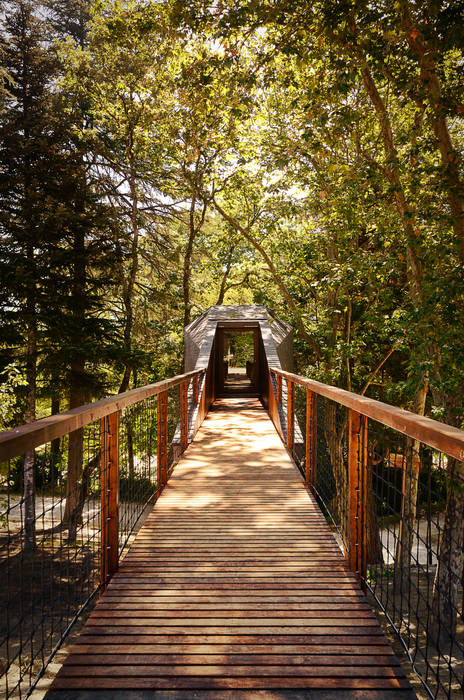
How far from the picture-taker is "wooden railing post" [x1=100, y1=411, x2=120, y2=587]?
Answer: 269 cm

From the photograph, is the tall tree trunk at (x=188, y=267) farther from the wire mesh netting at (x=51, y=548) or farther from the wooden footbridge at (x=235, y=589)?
the wooden footbridge at (x=235, y=589)

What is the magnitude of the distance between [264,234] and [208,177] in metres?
2.66

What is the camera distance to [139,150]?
14.5 m

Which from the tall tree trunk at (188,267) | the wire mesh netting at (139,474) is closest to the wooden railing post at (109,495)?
the wire mesh netting at (139,474)

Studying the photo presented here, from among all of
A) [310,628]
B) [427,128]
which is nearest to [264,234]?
[427,128]

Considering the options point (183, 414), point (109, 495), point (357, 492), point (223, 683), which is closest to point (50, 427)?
point (109, 495)

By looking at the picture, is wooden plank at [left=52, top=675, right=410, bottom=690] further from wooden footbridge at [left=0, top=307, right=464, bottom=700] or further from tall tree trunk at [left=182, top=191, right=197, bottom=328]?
tall tree trunk at [left=182, top=191, right=197, bottom=328]

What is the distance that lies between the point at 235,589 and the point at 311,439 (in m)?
2.05

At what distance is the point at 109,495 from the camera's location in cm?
278

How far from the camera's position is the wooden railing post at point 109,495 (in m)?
2.69

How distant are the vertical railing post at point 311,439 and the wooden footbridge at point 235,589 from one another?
0.06 feet

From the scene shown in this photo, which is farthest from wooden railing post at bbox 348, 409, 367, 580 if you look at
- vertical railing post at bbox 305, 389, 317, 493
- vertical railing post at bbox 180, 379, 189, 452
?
vertical railing post at bbox 180, 379, 189, 452

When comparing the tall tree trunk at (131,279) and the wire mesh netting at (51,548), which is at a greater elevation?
the tall tree trunk at (131,279)

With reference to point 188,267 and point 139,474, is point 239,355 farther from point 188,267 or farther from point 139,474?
point 139,474
